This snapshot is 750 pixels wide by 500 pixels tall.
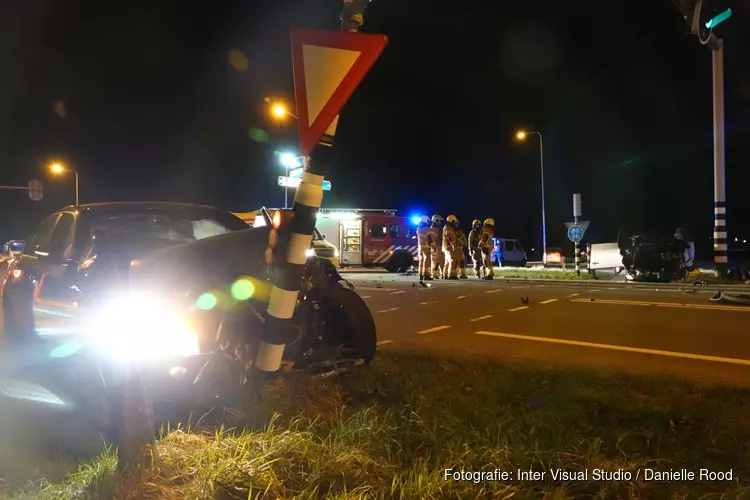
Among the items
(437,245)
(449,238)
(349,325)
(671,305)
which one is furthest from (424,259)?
(349,325)

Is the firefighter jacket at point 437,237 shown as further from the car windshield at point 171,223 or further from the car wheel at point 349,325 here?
the car wheel at point 349,325

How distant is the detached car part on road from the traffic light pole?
42.0 feet

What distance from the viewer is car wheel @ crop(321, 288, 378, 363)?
13.9ft

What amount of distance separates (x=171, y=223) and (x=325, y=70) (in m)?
3.02

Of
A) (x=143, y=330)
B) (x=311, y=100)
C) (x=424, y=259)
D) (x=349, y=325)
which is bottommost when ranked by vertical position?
(x=349, y=325)

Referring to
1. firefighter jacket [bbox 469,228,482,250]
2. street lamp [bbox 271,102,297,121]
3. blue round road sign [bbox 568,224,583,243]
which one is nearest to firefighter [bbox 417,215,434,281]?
firefighter jacket [bbox 469,228,482,250]

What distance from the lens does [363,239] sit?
916 inches

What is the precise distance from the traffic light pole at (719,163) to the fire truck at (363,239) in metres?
12.2

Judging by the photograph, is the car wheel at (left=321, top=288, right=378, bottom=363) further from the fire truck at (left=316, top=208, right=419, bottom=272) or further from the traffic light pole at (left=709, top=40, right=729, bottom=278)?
the fire truck at (left=316, top=208, right=419, bottom=272)

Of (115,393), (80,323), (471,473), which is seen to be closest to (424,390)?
(471,473)

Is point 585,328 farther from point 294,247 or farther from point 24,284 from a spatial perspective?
point 24,284

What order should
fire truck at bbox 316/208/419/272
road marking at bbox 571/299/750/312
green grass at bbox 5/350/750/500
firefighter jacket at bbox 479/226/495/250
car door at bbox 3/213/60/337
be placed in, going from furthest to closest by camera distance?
1. fire truck at bbox 316/208/419/272
2. firefighter jacket at bbox 479/226/495/250
3. road marking at bbox 571/299/750/312
4. car door at bbox 3/213/60/337
5. green grass at bbox 5/350/750/500

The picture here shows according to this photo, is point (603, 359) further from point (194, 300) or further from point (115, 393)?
point (115, 393)

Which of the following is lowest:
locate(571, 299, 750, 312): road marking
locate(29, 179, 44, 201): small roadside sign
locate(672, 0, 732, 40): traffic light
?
locate(571, 299, 750, 312): road marking
